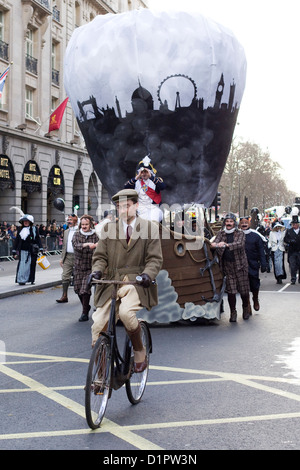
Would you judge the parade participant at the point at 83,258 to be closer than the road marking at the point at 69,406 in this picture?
No

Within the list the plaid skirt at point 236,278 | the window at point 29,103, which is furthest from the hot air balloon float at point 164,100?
the window at point 29,103

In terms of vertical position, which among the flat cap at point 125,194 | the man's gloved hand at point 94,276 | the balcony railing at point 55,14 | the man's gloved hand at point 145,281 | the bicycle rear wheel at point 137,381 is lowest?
the bicycle rear wheel at point 137,381

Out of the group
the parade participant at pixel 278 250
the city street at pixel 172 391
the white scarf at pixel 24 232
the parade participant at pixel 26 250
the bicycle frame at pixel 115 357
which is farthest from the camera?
the parade participant at pixel 278 250

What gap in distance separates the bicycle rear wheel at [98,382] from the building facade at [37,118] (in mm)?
23438

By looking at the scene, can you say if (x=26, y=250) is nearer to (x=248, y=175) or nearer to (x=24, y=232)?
(x=24, y=232)

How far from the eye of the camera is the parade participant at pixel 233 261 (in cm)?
1091

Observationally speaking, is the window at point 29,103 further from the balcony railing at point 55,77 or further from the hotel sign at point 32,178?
the balcony railing at point 55,77

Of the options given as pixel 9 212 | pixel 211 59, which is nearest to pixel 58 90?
pixel 9 212

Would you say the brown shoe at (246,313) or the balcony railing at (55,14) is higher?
the balcony railing at (55,14)

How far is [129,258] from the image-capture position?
5.70 m
